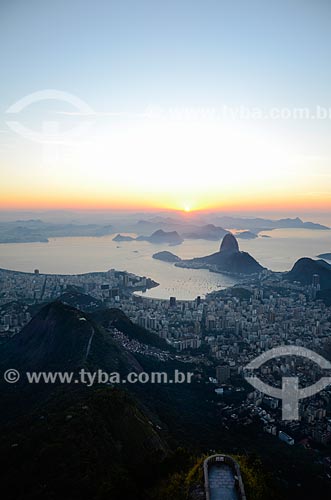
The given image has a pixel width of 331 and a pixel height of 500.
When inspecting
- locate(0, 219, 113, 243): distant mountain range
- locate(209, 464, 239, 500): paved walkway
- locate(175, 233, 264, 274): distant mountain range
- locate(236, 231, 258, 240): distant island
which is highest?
locate(0, 219, 113, 243): distant mountain range

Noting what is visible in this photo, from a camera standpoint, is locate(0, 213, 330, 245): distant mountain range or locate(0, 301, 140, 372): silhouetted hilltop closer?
locate(0, 301, 140, 372): silhouetted hilltop

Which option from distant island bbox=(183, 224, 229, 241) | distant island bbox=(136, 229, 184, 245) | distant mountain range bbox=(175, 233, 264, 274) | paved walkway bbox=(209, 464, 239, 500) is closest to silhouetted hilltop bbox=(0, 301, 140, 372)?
paved walkway bbox=(209, 464, 239, 500)

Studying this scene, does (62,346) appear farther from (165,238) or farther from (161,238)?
(165,238)

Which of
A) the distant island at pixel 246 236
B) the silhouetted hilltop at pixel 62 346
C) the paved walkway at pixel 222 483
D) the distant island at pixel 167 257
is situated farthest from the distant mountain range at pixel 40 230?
the paved walkway at pixel 222 483

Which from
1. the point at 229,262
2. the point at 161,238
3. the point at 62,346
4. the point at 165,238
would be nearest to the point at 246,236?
the point at 165,238

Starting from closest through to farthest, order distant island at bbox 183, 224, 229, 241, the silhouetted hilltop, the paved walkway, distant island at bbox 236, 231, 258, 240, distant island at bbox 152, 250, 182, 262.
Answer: the paved walkway
the silhouetted hilltop
distant island at bbox 152, 250, 182, 262
distant island at bbox 183, 224, 229, 241
distant island at bbox 236, 231, 258, 240

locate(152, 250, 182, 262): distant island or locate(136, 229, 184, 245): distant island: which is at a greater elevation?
locate(136, 229, 184, 245): distant island

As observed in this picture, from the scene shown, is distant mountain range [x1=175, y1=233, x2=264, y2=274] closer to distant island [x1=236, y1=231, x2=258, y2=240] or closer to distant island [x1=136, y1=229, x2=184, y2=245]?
distant island [x1=136, y1=229, x2=184, y2=245]

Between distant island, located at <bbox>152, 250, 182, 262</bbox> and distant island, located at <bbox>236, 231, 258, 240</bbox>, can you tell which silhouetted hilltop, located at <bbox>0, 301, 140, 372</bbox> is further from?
distant island, located at <bbox>236, 231, 258, 240</bbox>

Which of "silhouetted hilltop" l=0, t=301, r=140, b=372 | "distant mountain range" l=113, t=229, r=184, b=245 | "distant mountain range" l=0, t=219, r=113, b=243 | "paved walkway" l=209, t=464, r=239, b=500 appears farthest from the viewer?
"distant mountain range" l=113, t=229, r=184, b=245

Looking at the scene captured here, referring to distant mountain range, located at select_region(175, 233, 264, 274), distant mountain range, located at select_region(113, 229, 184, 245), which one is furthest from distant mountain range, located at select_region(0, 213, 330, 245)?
distant mountain range, located at select_region(175, 233, 264, 274)
